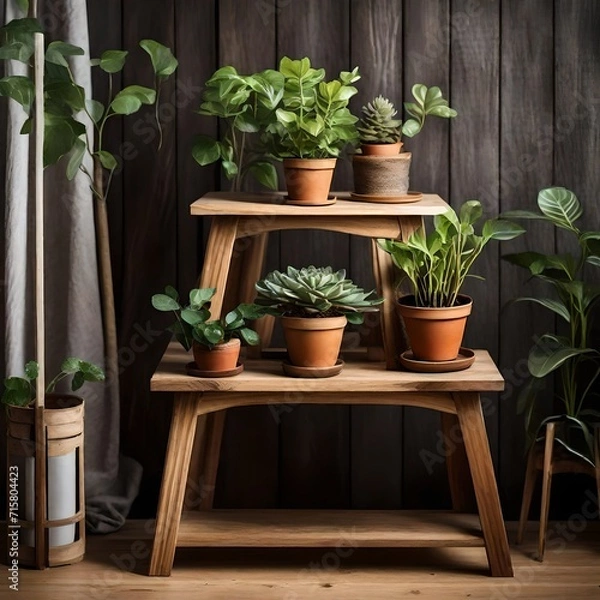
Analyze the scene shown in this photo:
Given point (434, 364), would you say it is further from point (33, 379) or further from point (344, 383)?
point (33, 379)

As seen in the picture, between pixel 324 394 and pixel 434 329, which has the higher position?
pixel 434 329

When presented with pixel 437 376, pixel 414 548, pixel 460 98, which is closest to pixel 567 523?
pixel 414 548

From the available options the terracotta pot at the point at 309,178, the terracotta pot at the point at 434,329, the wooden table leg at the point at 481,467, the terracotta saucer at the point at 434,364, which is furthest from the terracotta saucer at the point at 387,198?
the wooden table leg at the point at 481,467

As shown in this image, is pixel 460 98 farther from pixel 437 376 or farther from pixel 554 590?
pixel 554 590

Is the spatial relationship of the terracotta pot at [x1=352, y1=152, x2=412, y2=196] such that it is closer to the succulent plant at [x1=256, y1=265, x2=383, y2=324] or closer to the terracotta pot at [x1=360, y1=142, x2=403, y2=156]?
the terracotta pot at [x1=360, y1=142, x2=403, y2=156]

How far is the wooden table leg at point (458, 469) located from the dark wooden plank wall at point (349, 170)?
0.67 ft

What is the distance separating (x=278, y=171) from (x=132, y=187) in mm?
381

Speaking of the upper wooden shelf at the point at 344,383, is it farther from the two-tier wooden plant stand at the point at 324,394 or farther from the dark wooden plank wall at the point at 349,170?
the dark wooden plank wall at the point at 349,170

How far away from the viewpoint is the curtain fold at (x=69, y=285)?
9.02 feet

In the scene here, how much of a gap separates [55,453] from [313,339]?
652mm

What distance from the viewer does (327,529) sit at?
259cm

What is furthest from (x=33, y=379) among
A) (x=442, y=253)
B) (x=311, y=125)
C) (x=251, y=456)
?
(x=442, y=253)

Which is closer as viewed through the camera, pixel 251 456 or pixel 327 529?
pixel 327 529

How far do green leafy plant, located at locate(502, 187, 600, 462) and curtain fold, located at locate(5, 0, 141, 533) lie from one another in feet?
3.40
